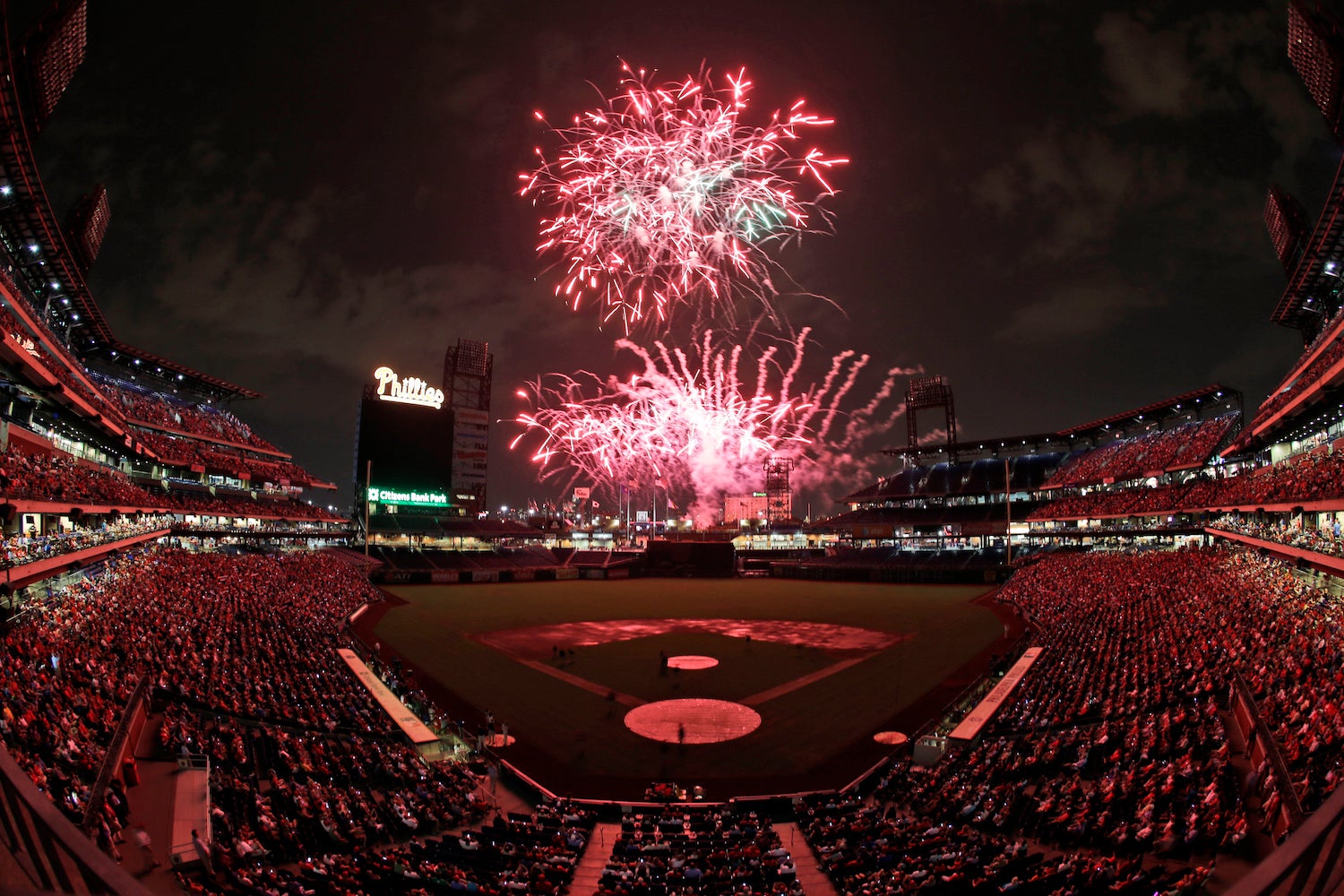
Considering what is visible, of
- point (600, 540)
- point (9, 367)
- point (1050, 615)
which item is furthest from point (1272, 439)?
point (600, 540)

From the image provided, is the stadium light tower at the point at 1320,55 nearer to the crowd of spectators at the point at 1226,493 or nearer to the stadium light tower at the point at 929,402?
the crowd of spectators at the point at 1226,493

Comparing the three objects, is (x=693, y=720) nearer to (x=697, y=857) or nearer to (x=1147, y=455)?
(x=697, y=857)

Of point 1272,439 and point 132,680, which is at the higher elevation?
point 1272,439

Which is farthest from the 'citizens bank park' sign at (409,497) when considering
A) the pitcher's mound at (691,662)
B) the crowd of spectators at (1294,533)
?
the crowd of spectators at (1294,533)

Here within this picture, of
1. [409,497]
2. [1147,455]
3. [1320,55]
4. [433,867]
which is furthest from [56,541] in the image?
[1147,455]

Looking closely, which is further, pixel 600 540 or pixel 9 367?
pixel 600 540

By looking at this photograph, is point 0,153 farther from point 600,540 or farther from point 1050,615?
point 600,540
